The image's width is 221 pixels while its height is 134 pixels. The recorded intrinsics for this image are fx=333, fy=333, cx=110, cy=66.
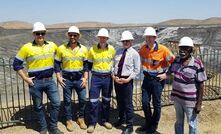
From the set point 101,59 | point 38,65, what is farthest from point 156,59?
point 38,65

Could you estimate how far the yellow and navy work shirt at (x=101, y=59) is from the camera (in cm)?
653

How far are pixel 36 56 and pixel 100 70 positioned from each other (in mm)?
1290

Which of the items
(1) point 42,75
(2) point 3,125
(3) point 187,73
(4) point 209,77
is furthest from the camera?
(4) point 209,77

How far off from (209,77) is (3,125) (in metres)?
6.79

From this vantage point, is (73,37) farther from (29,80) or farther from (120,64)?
(29,80)

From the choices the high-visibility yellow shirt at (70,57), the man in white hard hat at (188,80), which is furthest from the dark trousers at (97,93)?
the man in white hard hat at (188,80)

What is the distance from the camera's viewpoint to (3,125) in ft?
23.8

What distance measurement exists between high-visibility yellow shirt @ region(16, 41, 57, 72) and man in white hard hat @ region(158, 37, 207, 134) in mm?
2272

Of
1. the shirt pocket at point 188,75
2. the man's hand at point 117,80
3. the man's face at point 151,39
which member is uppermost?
the man's face at point 151,39

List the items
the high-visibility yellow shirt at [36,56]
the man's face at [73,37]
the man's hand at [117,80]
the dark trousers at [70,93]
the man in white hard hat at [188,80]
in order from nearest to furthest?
the man in white hard hat at [188,80] < the high-visibility yellow shirt at [36,56] < the man's face at [73,37] < the man's hand at [117,80] < the dark trousers at [70,93]

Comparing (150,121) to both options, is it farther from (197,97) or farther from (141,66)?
(197,97)

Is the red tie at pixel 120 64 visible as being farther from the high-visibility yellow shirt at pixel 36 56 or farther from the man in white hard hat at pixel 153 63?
the high-visibility yellow shirt at pixel 36 56

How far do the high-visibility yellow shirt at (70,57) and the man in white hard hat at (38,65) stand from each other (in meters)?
0.16

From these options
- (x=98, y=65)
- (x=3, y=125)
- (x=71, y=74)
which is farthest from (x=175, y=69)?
(x=3, y=125)
